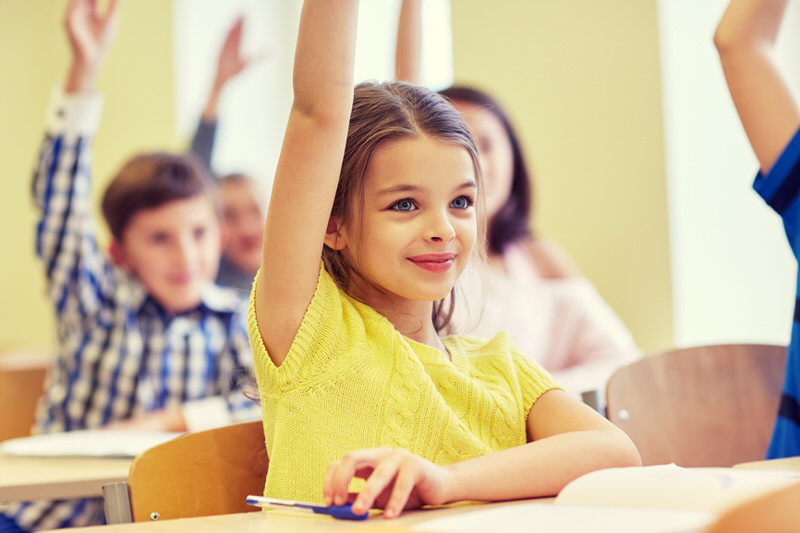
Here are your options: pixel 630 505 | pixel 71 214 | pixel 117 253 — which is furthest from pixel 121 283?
pixel 630 505

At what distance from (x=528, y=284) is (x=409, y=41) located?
868 mm

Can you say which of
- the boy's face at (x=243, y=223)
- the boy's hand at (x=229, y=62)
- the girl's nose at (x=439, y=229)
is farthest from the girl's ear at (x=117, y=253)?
the girl's nose at (x=439, y=229)

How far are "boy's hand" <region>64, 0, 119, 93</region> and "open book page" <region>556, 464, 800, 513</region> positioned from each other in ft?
5.34

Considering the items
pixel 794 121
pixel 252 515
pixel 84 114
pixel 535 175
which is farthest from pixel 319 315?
pixel 535 175

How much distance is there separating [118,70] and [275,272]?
10.2ft

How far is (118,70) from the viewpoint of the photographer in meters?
3.65

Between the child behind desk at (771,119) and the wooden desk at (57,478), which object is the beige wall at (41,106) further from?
the child behind desk at (771,119)

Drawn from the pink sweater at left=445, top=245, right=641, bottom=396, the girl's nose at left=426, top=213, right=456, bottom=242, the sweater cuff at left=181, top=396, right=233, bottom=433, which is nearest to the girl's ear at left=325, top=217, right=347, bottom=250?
the girl's nose at left=426, top=213, right=456, bottom=242

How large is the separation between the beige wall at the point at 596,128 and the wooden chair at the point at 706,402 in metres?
1.02

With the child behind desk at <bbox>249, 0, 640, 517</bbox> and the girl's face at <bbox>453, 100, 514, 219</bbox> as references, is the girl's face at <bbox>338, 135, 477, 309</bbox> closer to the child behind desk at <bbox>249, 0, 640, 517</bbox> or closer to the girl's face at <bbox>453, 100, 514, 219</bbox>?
the child behind desk at <bbox>249, 0, 640, 517</bbox>

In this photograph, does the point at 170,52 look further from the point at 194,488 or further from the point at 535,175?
the point at 194,488

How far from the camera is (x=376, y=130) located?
36.2 inches

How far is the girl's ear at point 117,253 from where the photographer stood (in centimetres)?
217

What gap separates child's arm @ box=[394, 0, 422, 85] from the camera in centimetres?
160
